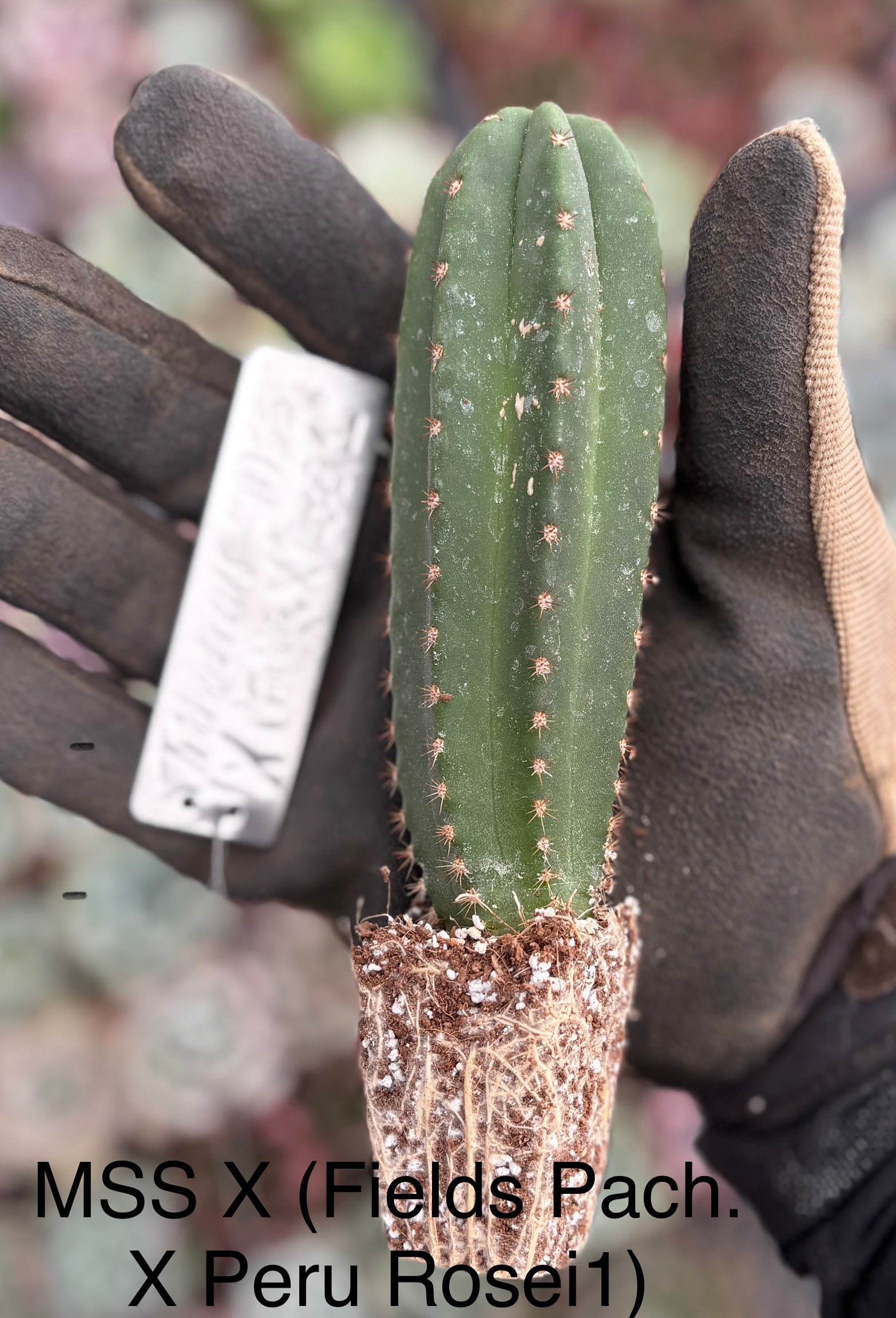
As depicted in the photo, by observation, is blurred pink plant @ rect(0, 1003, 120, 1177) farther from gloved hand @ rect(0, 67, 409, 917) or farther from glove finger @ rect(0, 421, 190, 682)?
glove finger @ rect(0, 421, 190, 682)

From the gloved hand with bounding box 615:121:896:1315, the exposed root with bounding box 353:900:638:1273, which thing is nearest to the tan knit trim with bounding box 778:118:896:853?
Result: the gloved hand with bounding box 615:121:896:1315

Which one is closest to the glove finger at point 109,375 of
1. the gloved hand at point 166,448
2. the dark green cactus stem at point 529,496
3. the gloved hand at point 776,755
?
the gloved hand at point 166,448

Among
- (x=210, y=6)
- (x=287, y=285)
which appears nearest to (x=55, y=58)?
(x=210, y=6)

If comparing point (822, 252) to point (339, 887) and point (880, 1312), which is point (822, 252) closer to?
point (339, 887)

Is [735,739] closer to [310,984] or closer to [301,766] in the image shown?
[301,766]

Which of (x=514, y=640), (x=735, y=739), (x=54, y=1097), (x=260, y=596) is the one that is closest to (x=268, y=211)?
(x=260, y=596)
